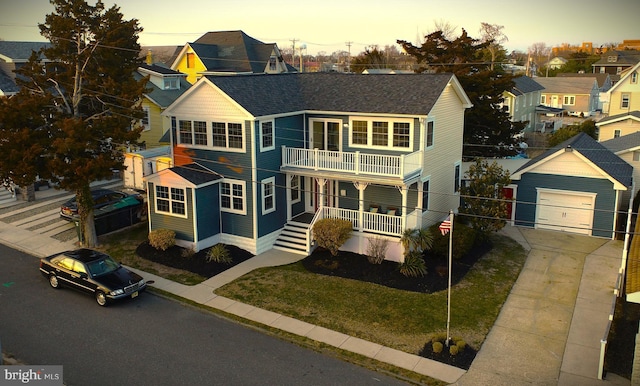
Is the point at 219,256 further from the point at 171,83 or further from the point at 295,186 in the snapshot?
the point at 171,83

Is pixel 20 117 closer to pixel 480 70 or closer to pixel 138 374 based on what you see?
pixel 138 374

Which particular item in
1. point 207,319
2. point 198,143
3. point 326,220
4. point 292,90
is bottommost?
point 207,319

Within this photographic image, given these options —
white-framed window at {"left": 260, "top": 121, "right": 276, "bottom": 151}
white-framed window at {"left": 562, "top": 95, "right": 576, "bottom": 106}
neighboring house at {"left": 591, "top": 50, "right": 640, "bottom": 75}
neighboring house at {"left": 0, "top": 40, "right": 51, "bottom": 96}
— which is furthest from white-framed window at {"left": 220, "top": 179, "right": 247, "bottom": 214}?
neighboring house at {"left": 591, "top": 50, "right": 640, "bottom": 75}

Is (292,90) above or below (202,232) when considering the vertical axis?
above

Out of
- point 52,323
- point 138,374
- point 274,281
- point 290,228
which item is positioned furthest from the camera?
point 290,228

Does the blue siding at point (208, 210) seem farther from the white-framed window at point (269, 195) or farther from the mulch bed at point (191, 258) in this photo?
the white-framed window at point (269, 195)

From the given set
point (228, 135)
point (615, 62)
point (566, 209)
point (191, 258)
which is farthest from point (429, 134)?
point (615, 62)

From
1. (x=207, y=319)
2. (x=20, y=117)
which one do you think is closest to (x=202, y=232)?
(x=207, y=319)
